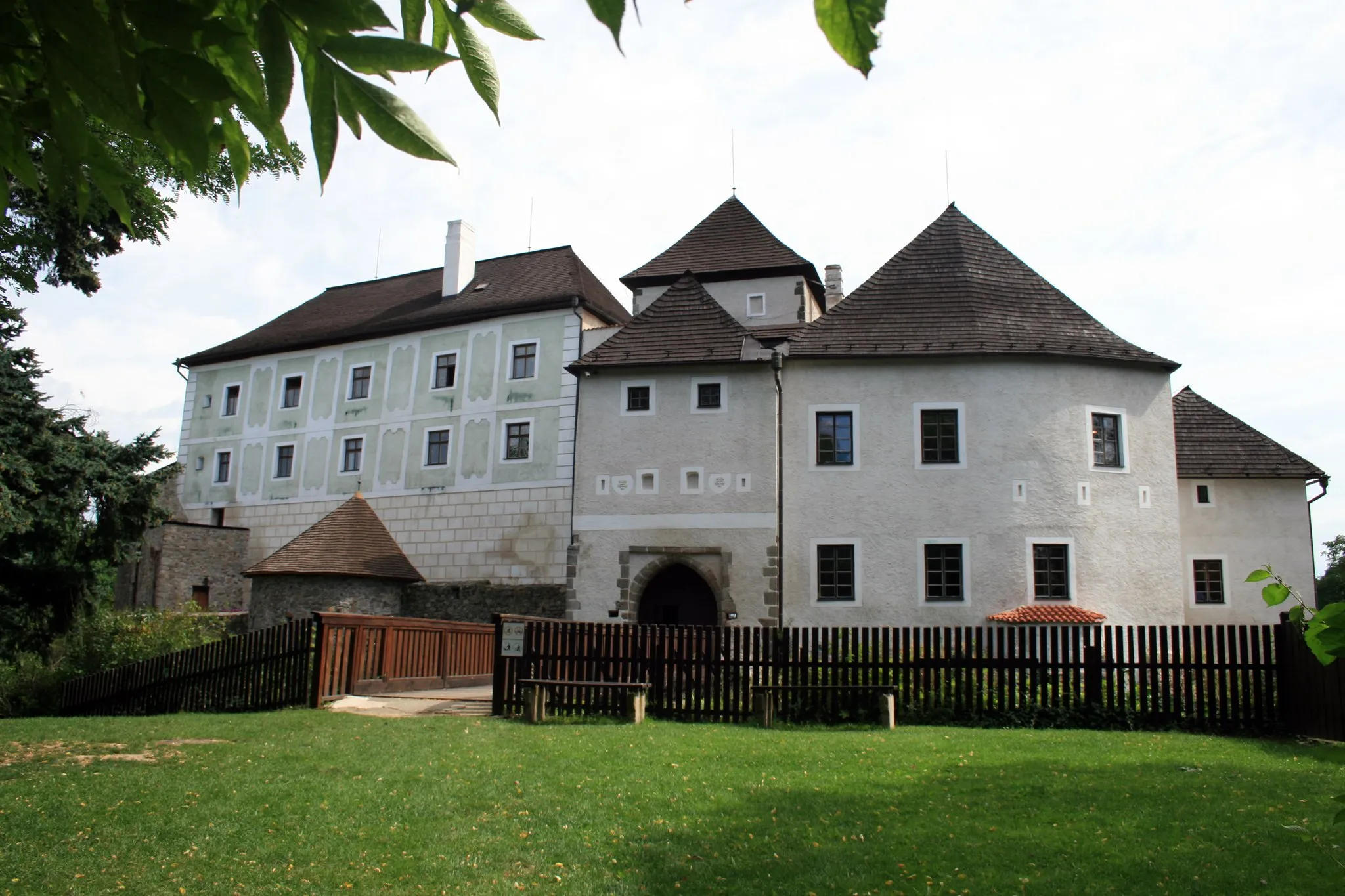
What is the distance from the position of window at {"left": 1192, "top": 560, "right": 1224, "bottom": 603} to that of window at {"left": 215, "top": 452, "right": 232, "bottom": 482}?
31.6 meters

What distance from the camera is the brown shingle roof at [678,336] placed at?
88.5ft

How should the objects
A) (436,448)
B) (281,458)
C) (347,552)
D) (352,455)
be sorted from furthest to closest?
1. (281,458)
2. (352,455)
3. (436,448)
4. (347,552)

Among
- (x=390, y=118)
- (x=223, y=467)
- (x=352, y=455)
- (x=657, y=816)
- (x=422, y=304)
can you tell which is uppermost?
(x=422, y=304)

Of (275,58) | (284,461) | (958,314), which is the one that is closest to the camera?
(275,58)

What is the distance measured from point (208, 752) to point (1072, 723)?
10.8 metres

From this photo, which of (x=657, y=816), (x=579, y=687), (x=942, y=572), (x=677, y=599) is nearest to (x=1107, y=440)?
(x=942, y=572)

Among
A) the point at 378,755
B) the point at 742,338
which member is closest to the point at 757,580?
the point at 742,338

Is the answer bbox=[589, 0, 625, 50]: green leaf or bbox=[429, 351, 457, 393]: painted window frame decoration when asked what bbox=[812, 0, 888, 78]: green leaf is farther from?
bbox=[429, 351, 457, 393]: painted window frame decoration

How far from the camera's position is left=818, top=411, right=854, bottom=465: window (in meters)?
26.2

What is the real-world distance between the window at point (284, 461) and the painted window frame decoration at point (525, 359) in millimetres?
9158

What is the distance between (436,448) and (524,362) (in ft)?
13.1

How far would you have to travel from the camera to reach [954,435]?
84.9 ft

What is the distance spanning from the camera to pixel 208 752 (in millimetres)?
11211

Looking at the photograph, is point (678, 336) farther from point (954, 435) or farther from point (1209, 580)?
point (1209, 580)
